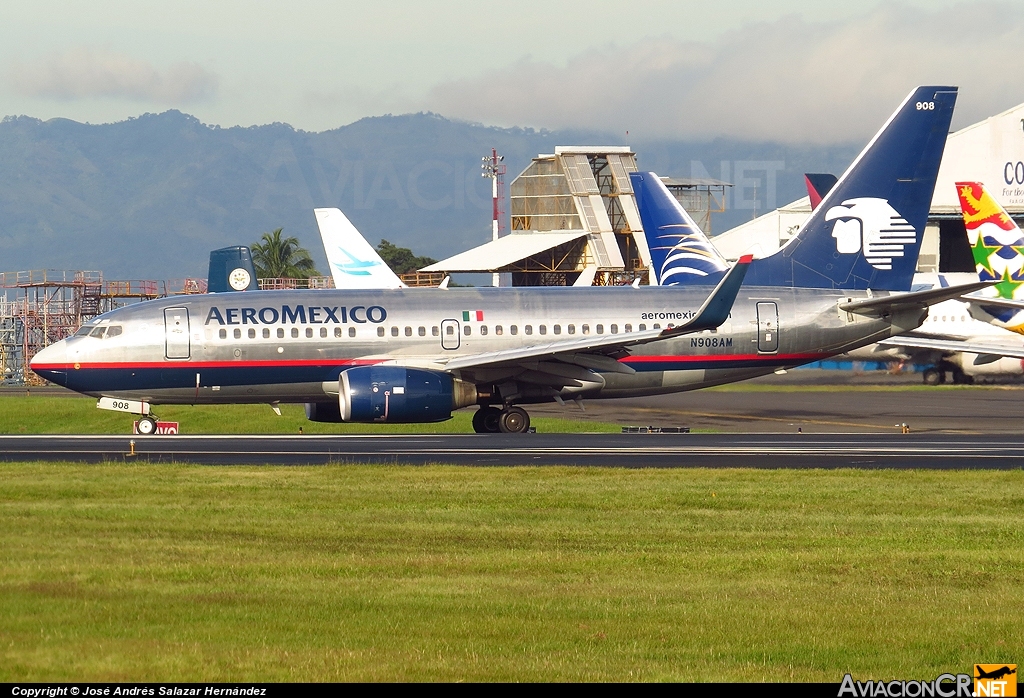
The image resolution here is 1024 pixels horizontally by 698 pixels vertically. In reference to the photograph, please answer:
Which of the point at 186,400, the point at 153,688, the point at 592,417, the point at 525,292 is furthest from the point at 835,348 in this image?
the point at 153,688

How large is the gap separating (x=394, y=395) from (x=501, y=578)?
57.3ft

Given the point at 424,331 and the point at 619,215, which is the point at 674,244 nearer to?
the point at 424,331

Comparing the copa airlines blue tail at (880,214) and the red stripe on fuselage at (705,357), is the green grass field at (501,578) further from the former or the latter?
the copa airlines blue tail at (880,214)

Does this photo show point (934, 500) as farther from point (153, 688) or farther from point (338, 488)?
point (153, 688)

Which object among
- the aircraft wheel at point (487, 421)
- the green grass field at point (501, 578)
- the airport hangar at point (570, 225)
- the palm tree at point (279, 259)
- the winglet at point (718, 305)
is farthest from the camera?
the palm tree at point (279, 259)

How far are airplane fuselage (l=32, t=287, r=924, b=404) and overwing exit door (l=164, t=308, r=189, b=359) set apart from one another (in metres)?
0.02

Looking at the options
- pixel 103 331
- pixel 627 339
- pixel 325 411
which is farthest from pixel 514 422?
pixel 103 331

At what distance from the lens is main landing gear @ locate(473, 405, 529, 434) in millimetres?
33062

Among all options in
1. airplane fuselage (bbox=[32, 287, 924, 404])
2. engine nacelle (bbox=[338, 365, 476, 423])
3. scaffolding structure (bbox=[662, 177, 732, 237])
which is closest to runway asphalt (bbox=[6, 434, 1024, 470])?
engine nacelle (bbox=[338, 365, 476, 423])

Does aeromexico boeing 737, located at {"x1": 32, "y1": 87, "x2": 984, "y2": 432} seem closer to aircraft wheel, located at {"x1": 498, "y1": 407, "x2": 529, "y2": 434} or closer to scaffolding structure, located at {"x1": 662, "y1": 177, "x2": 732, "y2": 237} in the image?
aircraft wheel, located at {"x1": 498, "y1": 407, "x2": 529, "y2": 434}

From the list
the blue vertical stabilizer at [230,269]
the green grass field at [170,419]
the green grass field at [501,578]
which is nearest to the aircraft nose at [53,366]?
the green grass field at [170,419]

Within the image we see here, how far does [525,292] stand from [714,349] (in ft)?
16.8

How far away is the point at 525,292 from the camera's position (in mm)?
33688

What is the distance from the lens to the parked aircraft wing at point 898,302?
31.0m
